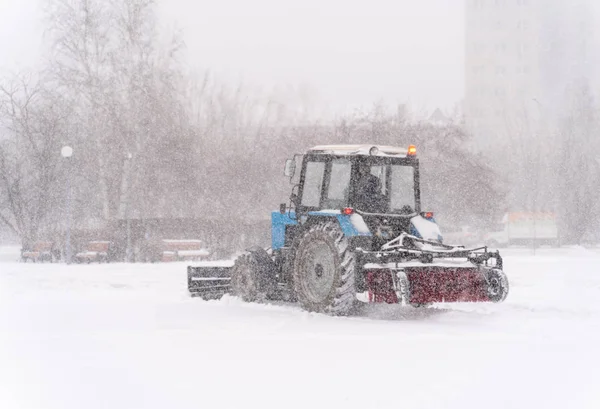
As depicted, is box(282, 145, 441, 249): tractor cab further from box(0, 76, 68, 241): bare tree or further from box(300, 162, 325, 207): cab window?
box(0, 76, 68, 241): bare tree

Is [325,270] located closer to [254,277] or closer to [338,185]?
[338,185]

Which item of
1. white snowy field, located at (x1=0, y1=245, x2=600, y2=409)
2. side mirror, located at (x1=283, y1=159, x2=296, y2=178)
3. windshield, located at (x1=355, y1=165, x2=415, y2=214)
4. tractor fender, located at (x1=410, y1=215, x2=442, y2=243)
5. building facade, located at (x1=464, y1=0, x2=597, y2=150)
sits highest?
building facade, located at (x1=464, y1=0, x2=597, y2=150)

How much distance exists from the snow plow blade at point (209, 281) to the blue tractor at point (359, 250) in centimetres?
43

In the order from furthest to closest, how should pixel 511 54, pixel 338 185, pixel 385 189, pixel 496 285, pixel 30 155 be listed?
1. pixel 511 54
2. pixel 30 155
3. pixel 385 189
4. pixel 338 185
5. pixel 496 285

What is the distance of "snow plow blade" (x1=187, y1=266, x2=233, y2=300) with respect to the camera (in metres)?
15.0

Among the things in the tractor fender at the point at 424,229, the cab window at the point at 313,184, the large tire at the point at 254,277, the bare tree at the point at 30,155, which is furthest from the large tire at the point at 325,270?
the bare tree at the point at 30,155

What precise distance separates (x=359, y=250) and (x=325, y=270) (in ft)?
2.21

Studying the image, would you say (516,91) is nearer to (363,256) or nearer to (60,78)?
(60,78)

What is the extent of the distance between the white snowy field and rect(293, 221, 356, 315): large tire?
9.3 inches

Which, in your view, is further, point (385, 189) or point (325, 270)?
point (385, 189)

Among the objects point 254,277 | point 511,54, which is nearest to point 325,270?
point 254,277

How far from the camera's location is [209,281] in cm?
1509

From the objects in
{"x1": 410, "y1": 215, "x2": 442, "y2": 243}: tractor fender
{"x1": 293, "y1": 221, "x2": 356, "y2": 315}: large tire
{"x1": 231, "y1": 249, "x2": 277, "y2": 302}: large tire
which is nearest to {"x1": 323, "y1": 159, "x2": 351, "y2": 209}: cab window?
{"x1": 293, "y1": 221, "x2": 356, "y2": 315}: large tire

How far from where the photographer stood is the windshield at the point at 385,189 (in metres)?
13.0
